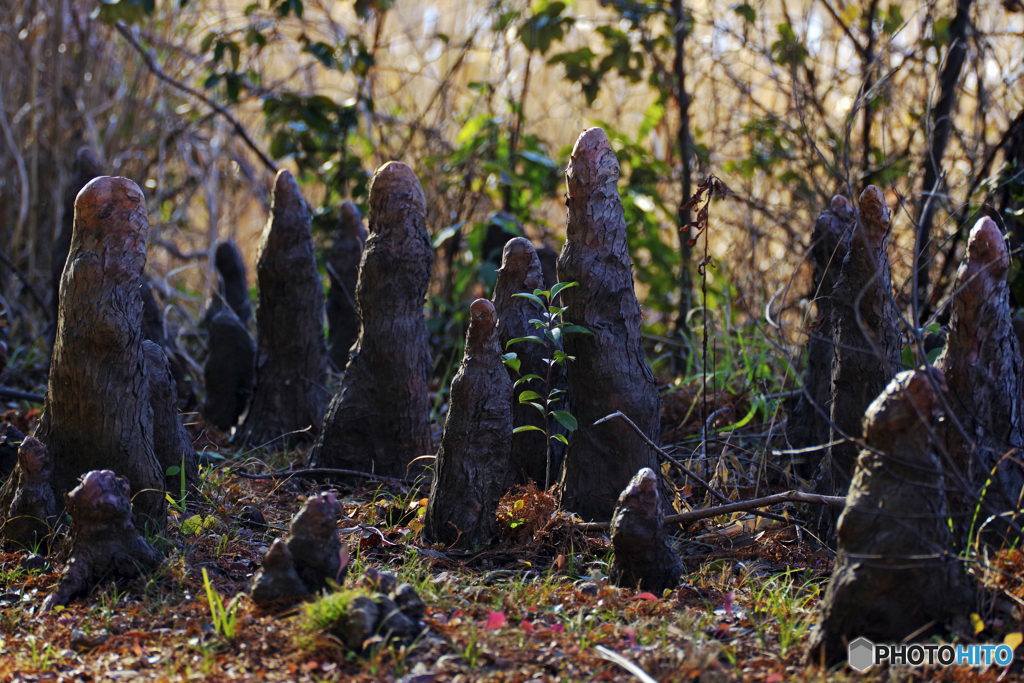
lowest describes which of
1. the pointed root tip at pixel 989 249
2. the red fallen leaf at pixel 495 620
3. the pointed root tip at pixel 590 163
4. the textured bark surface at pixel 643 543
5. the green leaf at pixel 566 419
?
the red fallen leaf at pixel 495 620

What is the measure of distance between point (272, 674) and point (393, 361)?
1.65 m

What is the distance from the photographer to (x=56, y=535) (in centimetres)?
287

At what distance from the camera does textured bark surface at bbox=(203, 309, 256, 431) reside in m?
4.45

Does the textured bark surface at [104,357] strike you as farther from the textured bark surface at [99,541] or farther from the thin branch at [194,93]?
the thin branch at [194,93]

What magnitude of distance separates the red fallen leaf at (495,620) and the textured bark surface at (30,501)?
1590 millimetres

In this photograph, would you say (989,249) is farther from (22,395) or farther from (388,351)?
(22,395)

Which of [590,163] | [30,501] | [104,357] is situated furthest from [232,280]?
[590,163]

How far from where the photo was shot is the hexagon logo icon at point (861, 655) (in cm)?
212

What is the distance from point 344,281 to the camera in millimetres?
4941

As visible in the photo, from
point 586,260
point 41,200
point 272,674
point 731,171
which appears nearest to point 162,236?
point 41,200

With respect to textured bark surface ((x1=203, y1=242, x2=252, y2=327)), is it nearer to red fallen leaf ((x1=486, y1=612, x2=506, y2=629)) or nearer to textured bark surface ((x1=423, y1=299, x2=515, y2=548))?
textured bark surface ((x1=423, y1=299, x2=515, y2=548))

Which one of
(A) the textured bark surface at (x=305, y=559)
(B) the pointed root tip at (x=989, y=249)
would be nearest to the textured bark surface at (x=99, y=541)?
(A) the textured bark surface at (x=305, y=559)

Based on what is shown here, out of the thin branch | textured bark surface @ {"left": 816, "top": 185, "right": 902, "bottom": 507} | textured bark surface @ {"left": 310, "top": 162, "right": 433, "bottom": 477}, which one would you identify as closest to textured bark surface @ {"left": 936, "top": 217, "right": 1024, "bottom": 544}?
textured bark surface @ {"left": 816, "top": 185, "right": 902, "bottom": 507}

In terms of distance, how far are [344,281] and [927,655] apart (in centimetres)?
364
